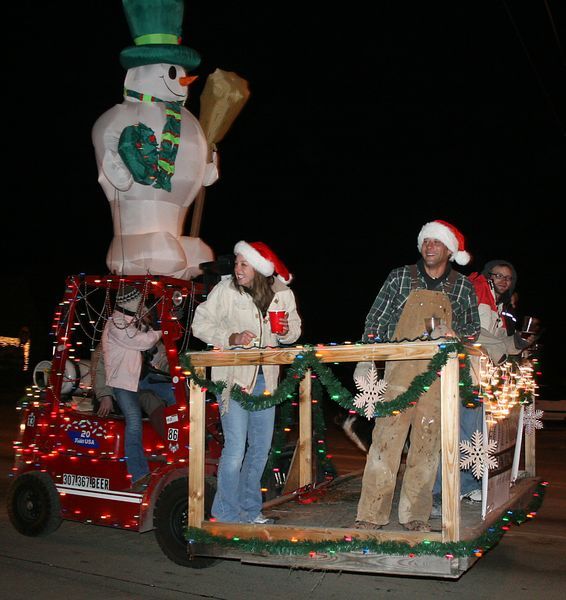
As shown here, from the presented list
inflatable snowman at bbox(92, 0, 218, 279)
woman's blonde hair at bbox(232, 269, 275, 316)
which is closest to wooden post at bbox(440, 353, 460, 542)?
woman's blonde hair at bbox(232, 269, 275, 316)

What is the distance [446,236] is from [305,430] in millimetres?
2563

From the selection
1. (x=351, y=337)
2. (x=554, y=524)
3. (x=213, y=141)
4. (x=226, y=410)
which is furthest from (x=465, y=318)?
(x=351, y=337)

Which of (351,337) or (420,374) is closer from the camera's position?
(420,374)

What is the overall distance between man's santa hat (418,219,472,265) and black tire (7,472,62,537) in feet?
12.6

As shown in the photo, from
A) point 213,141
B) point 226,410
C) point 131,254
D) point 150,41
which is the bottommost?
point 226,410

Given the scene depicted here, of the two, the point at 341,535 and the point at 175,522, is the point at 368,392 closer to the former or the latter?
the point at 341,535

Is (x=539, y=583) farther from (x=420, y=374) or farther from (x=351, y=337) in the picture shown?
(x=351, y=337)

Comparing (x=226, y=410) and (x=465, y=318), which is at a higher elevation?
(x=465, y=318)

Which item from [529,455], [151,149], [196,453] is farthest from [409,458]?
[151,149]

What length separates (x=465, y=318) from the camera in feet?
16.4

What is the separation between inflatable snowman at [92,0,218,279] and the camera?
23.4 ft

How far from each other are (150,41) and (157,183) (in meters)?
1.50

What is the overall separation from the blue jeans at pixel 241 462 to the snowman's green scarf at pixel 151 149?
9.33 ft

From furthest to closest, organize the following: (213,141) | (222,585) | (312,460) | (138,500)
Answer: (213,141)
(312,460)
(138,500)
(222,585)
